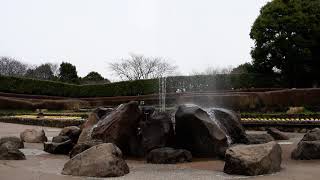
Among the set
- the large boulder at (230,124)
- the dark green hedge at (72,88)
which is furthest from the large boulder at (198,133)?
the dark green hedge at (72,88)

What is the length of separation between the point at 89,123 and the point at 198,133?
3.59 meters

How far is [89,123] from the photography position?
12.3 m

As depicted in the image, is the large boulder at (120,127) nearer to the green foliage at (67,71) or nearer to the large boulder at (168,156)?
the large boulder at (168,156)

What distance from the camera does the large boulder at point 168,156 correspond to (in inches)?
364

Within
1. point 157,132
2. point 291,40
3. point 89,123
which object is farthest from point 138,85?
point 157,132

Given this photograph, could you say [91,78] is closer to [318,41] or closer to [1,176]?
[318,41]

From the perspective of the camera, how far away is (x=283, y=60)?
32000 millimetres

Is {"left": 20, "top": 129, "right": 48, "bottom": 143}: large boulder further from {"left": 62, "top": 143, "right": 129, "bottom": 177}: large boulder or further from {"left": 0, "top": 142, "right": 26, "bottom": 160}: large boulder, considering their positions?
{"left": 62, "top": 143, "right": 129, "bottom": 177}: large boulder

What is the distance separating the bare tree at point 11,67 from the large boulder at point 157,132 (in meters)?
57.1

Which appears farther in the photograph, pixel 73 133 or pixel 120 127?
pixel 73 133

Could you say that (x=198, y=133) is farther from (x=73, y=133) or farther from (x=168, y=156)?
(x=73, y=133)

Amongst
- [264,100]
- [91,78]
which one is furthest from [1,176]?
[91,78]

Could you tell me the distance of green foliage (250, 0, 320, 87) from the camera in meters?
30.9

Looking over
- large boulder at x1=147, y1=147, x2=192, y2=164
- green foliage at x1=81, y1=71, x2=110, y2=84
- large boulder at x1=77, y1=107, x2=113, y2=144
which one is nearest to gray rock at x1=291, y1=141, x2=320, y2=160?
large boulder at x1=147, y1=147, x2=192, y2=164
